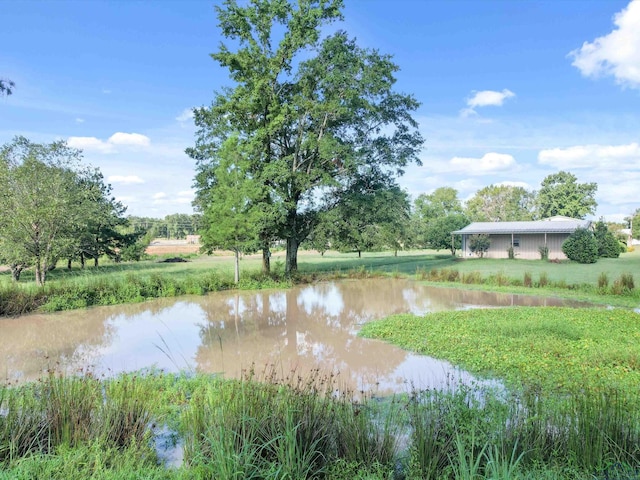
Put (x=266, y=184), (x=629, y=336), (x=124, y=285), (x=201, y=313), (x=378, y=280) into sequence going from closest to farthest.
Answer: (x=629, y=336)
(x=201, y=313)
(x=124, y=285)
(x=266, y=184)
(x=378, y=280)

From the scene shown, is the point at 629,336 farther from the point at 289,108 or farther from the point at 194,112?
the point at 194,112

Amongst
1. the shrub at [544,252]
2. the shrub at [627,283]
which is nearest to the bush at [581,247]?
the shrub at [544,252]

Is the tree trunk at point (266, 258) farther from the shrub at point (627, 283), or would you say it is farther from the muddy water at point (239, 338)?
the shrub at point (627, 283)

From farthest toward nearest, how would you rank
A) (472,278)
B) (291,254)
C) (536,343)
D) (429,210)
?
(429,210) < (291,254) < (472,278) < (536,343)

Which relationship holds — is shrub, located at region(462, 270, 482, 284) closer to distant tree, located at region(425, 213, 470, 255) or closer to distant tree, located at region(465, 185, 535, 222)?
distant tree, located at region(425, 213, 470, 255)

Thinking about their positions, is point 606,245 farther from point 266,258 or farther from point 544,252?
point 266,258

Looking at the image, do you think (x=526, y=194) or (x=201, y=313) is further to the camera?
(x=526, y=194)

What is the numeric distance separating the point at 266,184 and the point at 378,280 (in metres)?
7.76

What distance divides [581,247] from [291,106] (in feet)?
73.4

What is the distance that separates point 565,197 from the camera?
5356 centimetres

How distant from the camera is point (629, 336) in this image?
8062 millimetres

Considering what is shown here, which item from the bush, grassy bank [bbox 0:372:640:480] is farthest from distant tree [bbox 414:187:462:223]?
grassy bank [bbox 0:372:640:480]

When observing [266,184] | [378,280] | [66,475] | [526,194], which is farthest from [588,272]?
[526,194]

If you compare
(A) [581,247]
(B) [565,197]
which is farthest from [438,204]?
(A) [581,247]
